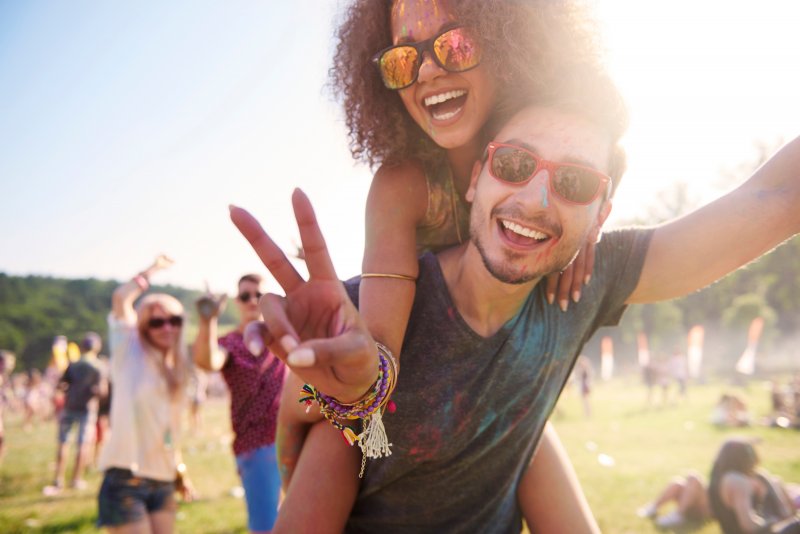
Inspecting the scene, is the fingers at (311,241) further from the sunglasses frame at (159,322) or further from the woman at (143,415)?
the sunglasses frame at (159,322)

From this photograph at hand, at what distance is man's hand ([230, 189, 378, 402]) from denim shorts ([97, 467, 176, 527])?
12.4 ft

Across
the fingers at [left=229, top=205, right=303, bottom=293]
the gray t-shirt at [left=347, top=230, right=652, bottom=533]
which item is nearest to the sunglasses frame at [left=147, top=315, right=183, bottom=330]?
the gray t-shirt at [left=347, top=230, right=652, bottom=533]

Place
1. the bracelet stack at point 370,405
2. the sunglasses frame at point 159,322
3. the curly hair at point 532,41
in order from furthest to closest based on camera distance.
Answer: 1. the sunglasses frame at point 159,322
2. the curly hair at point 532,41
3. the bracelet stack at point 370,405

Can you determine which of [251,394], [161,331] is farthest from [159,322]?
[251,394]

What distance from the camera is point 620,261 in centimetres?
226

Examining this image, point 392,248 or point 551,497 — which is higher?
point 392,248

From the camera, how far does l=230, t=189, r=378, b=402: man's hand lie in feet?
4.30

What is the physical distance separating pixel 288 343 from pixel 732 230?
5.57 feet

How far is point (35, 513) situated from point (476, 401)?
834 cm

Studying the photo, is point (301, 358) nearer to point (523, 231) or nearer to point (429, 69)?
point (523, 231)

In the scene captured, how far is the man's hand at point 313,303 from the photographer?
1310 millimetres

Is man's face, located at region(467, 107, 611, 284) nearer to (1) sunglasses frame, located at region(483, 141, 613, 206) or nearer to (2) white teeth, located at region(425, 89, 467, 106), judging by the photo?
(1) sunglasses frame, located at region(483, 141, 613, 206)

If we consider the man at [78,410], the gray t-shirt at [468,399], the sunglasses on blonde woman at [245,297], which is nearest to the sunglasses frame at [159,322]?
the sunglasses on blonde woman at [245,297]

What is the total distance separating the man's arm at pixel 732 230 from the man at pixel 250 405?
3.67 meters
